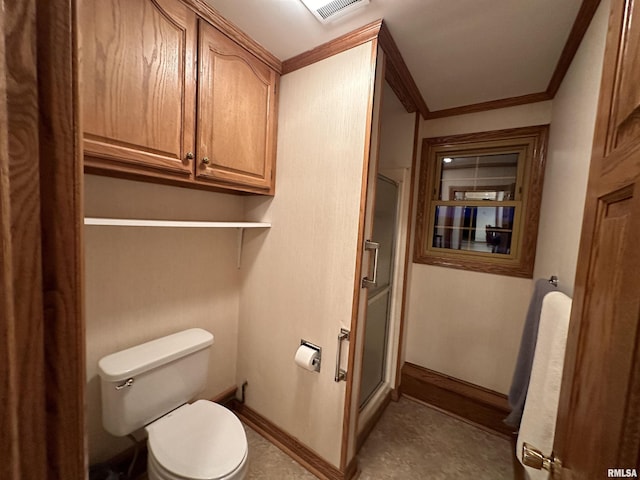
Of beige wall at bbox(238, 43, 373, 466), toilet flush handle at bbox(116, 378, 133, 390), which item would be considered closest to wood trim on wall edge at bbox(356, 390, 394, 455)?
beige wall at bbox(238, 43, 373, 466)

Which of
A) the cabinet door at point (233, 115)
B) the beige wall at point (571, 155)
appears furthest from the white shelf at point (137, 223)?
the beige wall at point (571, 155)

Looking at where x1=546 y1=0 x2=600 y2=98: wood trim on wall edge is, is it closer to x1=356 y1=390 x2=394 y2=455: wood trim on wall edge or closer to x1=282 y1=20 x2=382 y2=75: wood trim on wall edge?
x1=282 y1=20 x2=382 y2=75: wood trim on wall edge

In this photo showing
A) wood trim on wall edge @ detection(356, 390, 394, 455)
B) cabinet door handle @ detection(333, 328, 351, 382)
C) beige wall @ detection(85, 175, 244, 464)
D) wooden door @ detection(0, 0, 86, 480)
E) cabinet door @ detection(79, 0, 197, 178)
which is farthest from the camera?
wood trim on wall edge @ detection(356, 390, 394, 455)

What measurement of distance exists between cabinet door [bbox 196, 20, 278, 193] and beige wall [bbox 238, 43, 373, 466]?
0.34 ft

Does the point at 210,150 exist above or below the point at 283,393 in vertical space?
above

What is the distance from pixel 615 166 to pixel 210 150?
143 centimetres

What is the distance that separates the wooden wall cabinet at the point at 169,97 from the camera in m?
0.93

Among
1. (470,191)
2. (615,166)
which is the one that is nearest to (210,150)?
(615,166)

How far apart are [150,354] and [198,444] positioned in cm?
49

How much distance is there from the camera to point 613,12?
580 millimetres

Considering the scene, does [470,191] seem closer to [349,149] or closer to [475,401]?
[349,149]

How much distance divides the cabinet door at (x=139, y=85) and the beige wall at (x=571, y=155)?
1722 mm

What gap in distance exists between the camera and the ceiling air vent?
1.09m

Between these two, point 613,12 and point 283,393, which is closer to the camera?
point 613,12
